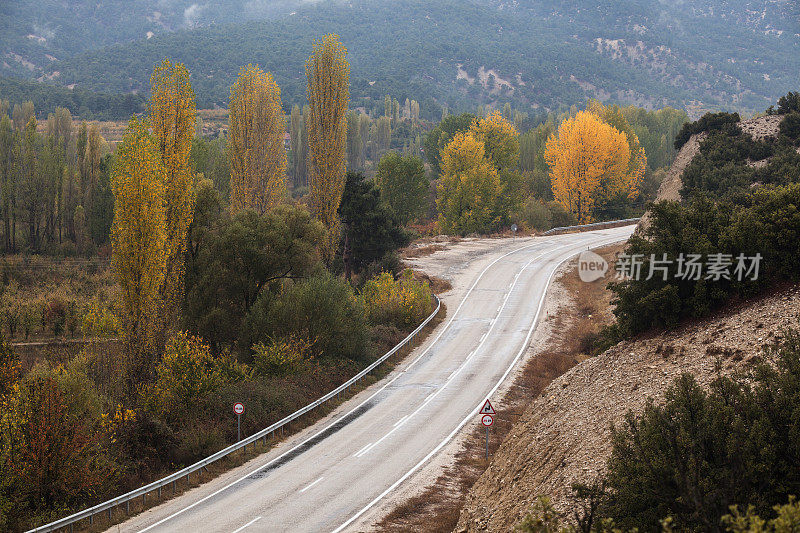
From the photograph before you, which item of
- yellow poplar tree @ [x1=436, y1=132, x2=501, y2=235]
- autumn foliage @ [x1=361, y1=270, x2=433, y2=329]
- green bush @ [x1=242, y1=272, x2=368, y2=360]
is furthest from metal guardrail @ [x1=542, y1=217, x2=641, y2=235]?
green bush @ [x1=242, y1=272, x2=368, y2=360]

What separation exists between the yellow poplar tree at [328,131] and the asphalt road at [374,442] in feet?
32.9

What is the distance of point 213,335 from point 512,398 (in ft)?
47.6

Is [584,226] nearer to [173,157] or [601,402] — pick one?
[173,157]

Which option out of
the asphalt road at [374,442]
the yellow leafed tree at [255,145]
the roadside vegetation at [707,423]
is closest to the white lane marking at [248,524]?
the asphalt road at [374,442]

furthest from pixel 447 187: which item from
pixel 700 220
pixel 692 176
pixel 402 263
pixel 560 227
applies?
pixel 700 220

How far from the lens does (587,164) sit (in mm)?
75688

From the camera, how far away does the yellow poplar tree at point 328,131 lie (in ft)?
147

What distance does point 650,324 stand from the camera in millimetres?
23250

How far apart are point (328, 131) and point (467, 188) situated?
3058 cm

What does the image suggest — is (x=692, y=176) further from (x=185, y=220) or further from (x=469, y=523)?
(x=469, y=523)

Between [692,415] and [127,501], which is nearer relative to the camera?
[692,415]

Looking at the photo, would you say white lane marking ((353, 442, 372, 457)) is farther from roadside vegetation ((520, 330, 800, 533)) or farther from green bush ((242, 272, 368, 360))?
roadside vegetation ((520, 330, 800, 533))

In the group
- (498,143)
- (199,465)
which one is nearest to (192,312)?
(199,465)

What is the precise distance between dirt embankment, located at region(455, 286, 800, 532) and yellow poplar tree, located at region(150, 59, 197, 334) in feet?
53.3
